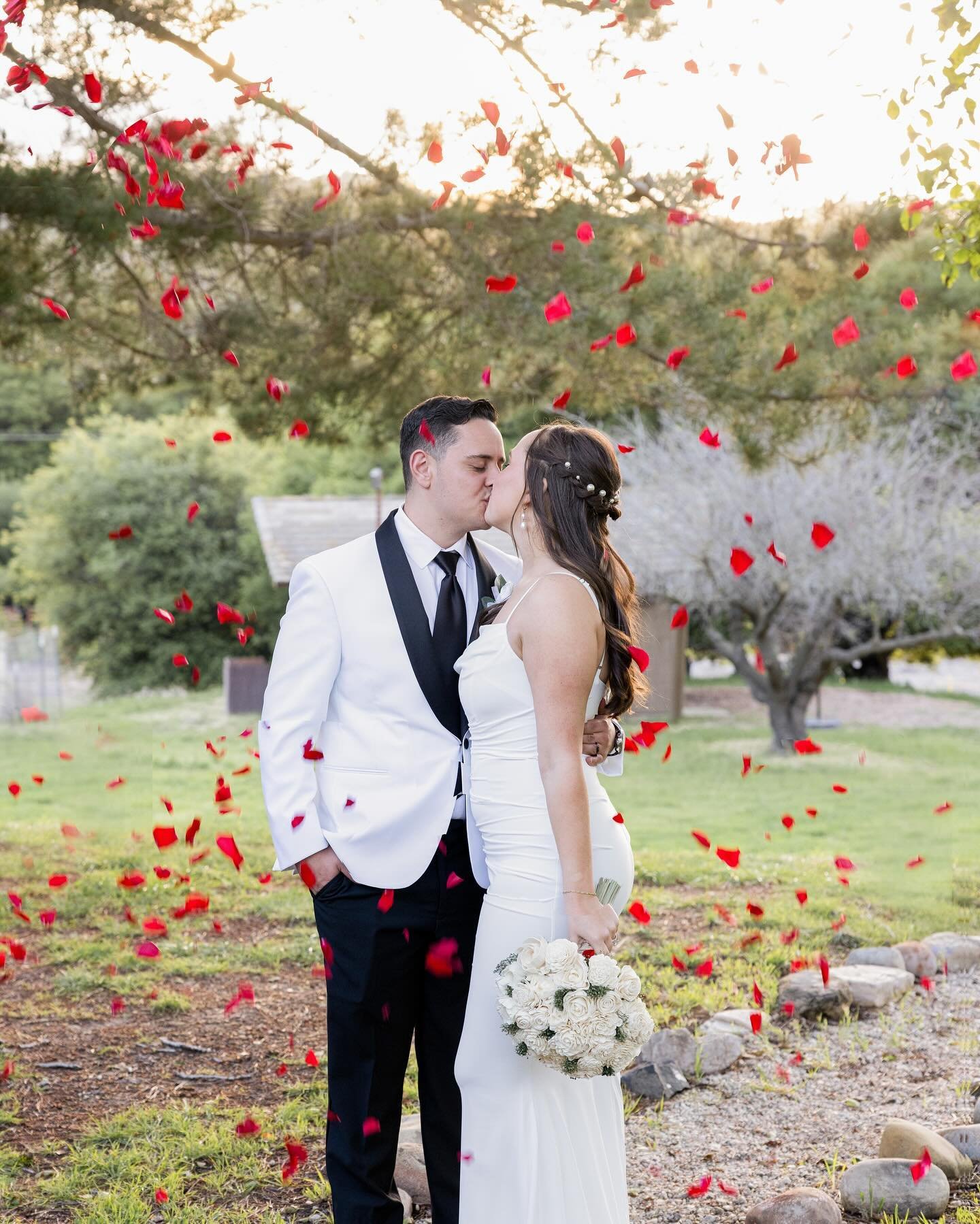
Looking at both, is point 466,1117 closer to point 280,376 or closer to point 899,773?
point 280,376

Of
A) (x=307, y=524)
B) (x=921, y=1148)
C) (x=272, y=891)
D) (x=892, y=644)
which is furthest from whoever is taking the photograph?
(x=307, y=524)

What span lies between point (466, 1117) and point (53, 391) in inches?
1499

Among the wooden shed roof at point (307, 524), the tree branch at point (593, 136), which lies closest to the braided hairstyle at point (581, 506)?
the tree branch at point (593, 136)

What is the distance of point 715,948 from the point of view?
6543mm

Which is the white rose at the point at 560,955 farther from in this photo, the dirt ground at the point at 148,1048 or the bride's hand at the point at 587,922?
the dirt ground at the point at 148,1048

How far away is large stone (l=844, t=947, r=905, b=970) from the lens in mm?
5973

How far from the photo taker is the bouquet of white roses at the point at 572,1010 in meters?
2.53

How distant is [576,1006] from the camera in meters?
2.53

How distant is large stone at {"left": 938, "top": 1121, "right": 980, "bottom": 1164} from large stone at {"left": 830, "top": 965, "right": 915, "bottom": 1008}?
5.14 feet

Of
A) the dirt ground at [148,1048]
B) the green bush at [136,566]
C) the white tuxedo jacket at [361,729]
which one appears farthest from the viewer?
the green bush at [136,566]

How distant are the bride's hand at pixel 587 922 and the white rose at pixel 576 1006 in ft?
0.53

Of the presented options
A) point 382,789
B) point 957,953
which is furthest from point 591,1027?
point 957,953

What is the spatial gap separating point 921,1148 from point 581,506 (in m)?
2.26

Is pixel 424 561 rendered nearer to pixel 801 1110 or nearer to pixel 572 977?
pixel 572 977
